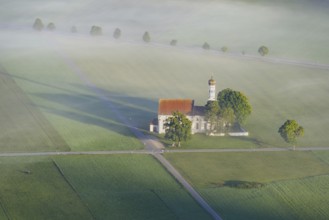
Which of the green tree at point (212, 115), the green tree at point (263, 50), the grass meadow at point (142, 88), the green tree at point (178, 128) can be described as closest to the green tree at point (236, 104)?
the green tree at point (212, 115)

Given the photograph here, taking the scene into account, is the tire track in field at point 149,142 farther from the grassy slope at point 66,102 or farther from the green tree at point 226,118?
the green tree at point 226,118

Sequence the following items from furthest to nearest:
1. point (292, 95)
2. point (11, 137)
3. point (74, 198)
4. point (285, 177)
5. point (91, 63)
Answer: point (91, 63)
point (292, 95)
point (11, 137)
point (285, 177)
point (74, 198)

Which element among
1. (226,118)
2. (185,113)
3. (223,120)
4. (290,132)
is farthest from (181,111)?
(290,132)

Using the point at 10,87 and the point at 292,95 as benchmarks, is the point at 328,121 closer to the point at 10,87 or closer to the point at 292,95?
the point at 292,95

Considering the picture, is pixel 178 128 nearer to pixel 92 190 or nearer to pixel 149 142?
pixel 149 142

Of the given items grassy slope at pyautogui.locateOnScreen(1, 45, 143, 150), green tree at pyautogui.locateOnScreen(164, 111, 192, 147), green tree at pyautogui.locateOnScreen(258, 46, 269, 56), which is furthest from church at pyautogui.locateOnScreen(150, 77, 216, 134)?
green tree at pyautogui.locateOnScreen(258, 46, 269, 56)

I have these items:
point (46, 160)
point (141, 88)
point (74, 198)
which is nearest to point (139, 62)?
point (141, 88)

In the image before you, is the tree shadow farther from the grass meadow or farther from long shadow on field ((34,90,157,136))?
the grass meadow
